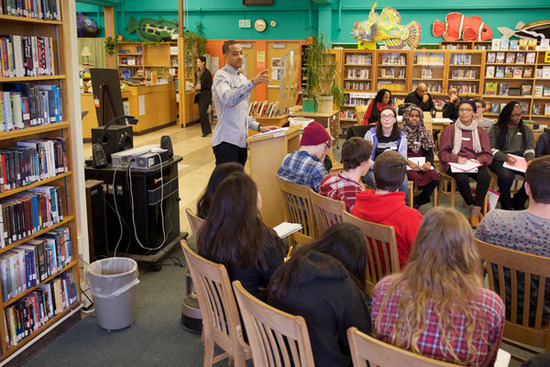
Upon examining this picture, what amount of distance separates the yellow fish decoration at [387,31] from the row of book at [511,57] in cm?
167

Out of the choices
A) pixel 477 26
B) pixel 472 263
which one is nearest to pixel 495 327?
pixel 472 263

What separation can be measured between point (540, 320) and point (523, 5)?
11.5 meters

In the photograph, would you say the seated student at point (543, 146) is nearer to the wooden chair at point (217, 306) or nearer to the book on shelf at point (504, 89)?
the wooden chair at point (217, 306)

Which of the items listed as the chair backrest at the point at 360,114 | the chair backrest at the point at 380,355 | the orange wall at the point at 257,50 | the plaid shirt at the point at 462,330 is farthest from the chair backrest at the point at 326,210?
the orange wall at the point at 257,50

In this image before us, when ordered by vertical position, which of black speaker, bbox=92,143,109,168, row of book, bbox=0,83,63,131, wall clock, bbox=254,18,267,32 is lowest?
black speaker, bbox=92,143,109,168

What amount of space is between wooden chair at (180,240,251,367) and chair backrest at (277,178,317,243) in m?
1.17

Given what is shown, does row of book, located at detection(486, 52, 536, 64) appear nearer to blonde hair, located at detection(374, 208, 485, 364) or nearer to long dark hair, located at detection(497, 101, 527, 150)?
long dark hair, located at detection(497, 101, 527, 150)

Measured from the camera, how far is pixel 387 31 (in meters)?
11.8

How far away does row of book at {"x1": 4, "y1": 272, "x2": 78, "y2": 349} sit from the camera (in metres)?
2.75

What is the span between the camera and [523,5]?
1180 centimetres

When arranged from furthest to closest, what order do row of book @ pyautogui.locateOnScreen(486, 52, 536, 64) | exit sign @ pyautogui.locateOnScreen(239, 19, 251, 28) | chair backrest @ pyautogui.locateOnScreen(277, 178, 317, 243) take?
exit sign @ pyautogui.locateOnScreen(239, 19, 251, 28) → row of book @ pyautogui.locateOnScreen(486, 52, 536, 64) → chair backrest @ pyautogui.locateOnScreen(277, 178, 317, 243)

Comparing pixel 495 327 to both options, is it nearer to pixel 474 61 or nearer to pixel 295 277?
pixel 295 277

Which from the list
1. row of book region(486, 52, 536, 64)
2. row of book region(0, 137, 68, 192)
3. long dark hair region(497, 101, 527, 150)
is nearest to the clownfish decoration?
row of book region(486, 52, 536, 64)

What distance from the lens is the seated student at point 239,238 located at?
2.23 m
